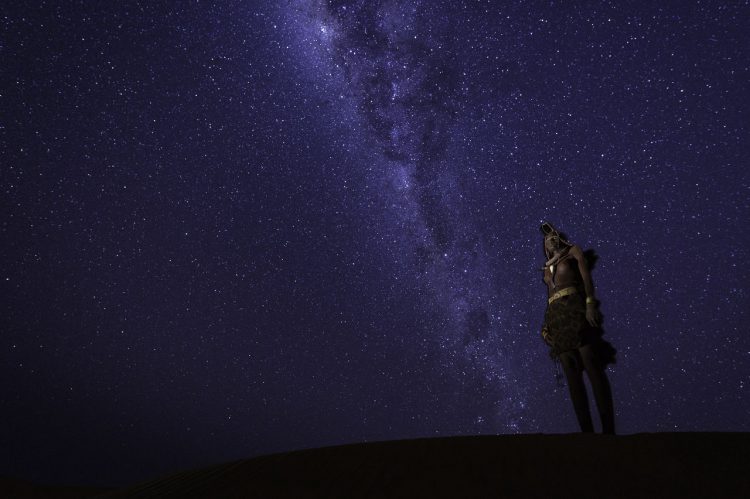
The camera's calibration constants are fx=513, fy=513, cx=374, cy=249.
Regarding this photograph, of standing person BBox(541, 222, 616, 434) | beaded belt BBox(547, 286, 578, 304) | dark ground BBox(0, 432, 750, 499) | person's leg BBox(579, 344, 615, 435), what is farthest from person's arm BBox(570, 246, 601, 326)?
dark ground BBox(0, 432, 750, 499)

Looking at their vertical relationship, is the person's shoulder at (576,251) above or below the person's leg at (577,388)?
above

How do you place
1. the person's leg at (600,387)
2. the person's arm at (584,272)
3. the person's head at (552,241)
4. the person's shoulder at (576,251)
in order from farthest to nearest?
the person's head at (552,241) < the person's shoulder at (576,251) < the person's arm at (584,272) < the person's leg at (600,387)

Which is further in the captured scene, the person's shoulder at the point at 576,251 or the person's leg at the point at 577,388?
the person's shoulder at the point at 576,251

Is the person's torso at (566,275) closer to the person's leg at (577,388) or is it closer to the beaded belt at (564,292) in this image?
the beaded belt at (564,292)

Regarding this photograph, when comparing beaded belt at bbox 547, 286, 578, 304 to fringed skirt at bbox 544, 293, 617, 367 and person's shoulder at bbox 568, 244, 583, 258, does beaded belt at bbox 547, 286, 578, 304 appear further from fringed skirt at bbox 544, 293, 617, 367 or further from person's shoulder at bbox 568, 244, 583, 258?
person's shoulder at bbox 568, 244, 583, 258

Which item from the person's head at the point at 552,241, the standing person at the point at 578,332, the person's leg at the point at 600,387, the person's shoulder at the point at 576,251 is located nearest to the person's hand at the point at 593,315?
the standing person at the point at 578,332

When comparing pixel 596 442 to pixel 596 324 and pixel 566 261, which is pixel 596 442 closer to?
pixel 596 324

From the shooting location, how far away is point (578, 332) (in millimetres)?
4387

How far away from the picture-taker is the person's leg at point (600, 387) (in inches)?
161

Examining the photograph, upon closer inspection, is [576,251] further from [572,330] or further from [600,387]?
[600,387]

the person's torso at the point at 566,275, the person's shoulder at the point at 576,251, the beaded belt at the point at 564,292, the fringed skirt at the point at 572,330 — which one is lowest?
the fringed skirt at the point at 572,330

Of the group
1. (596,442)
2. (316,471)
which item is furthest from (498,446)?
(316,471)

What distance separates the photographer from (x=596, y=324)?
4371mm

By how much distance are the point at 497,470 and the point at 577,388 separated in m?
1.85
